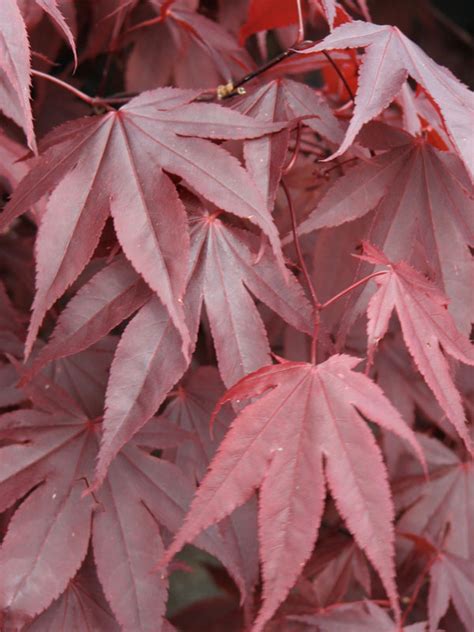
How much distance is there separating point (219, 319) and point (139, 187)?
0.13m

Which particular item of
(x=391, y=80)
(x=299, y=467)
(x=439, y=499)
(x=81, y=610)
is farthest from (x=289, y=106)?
(x=439, y=499)

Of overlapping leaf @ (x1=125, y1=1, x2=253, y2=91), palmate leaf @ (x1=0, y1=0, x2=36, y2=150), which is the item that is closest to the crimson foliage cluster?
palmate leaf @ (x1=0, y1=0, x2=36, y2=150)

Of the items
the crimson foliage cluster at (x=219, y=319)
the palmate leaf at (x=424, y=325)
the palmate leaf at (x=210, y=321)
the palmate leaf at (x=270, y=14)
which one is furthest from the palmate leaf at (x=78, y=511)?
the palmate leaf at (x=270, y=14)

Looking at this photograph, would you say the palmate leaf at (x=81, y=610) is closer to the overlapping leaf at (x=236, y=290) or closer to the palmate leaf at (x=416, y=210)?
the overlapping leaf at (x=236, y=290)

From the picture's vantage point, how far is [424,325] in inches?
26.0

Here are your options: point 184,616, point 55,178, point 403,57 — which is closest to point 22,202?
point 55,178

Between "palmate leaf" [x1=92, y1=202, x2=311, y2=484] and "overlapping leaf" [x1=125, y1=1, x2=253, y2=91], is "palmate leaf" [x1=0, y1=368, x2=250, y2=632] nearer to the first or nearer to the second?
"palmate leaf" [x1=92, y1=202, x2=311, y2=484]

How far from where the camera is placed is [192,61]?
1.10 m

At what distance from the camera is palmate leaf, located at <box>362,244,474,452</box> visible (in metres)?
0.64

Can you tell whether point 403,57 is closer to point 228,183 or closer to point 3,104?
point 228,183

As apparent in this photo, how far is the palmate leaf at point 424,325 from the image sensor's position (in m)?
0.64

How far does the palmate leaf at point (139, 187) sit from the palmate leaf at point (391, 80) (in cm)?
8

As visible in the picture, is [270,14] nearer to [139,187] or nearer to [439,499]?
[139,187]

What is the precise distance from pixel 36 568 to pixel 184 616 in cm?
106
